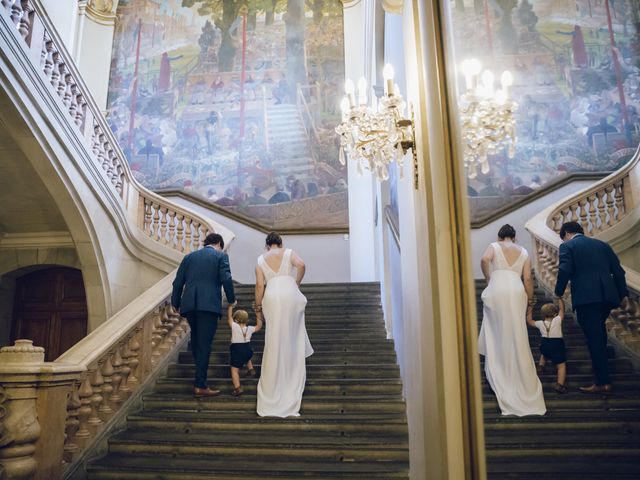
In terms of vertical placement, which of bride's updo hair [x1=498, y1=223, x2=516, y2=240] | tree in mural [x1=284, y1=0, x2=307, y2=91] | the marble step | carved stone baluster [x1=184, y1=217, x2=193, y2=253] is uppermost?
tree in mural [x1=284, y1=0, x2=307, y2=91]

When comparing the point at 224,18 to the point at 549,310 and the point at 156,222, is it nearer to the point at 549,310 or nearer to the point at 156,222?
the point at 156,222

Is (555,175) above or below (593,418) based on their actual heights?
above

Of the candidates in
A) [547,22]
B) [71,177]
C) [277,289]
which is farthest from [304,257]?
[547,22]

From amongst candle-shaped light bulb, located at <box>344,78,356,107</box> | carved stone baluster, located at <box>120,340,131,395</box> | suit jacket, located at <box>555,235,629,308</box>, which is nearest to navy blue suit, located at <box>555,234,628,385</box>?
suit jacket, located at <box>555,235,629,308</box>

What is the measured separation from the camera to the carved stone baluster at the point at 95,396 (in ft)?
15.4

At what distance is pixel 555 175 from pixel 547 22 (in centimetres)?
31

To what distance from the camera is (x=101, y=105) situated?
43.3 feet

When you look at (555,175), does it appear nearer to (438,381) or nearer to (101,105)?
(438,381)

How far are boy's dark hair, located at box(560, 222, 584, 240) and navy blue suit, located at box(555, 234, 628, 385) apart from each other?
0.01 m

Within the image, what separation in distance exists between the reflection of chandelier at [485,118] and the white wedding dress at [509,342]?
0.26m

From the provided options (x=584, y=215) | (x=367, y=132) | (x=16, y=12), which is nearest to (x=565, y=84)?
(x=584, y=215)

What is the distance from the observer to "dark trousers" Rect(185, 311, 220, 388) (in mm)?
5355

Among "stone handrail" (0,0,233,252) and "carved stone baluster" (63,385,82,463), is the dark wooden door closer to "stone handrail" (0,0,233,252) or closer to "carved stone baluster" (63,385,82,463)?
"stone handrail" (0,0,233,252)

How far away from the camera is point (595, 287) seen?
0.93 m
